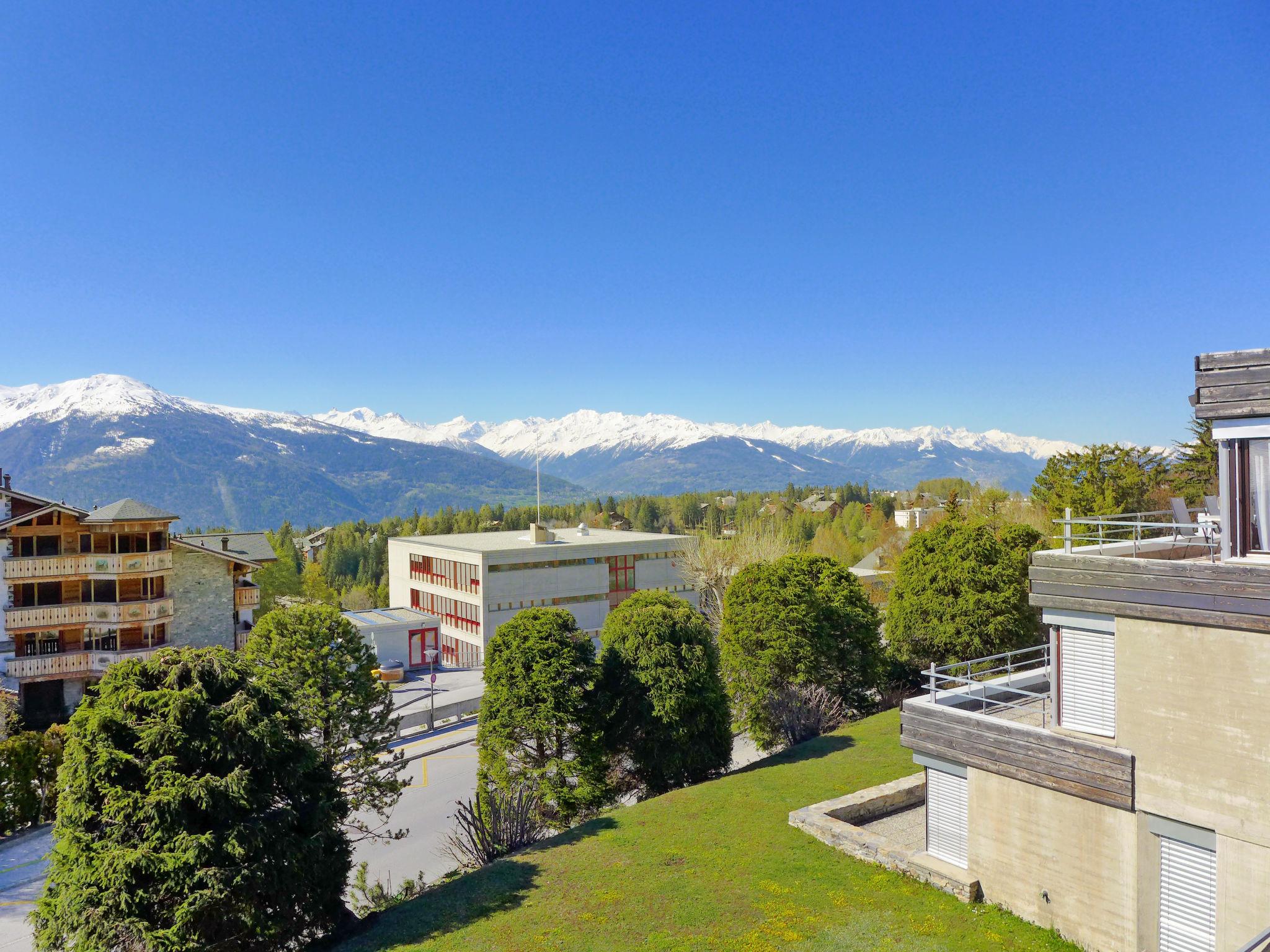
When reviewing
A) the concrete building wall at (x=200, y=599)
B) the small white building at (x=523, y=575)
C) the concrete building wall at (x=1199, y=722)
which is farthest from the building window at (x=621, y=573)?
the concrete building wall at (x=1199, y=722)

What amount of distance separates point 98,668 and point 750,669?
2812 centimetres

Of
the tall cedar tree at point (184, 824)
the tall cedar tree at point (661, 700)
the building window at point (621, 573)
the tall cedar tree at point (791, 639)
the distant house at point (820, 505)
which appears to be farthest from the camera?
the distant house at point (820, 505)

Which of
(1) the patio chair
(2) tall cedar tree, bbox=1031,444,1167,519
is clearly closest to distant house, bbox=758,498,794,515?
(2) tall cedar tree, bbox=1031,444,1167,519

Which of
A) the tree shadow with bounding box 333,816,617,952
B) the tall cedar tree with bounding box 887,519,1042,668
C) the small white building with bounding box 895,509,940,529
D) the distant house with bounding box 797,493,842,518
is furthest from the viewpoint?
the distant house with bounding box 797,493,842,518

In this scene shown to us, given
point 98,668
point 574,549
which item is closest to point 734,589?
point 574,549

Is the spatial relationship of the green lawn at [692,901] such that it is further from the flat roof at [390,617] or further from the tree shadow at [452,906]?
the flat roof at [390,617]

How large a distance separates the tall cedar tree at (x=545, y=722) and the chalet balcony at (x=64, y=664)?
67.2 ft

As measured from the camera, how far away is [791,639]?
2736 cm

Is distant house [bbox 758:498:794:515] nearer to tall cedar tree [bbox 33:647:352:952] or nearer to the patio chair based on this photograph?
the patio chair

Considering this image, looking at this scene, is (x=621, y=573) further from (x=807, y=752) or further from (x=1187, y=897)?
(x=1187, y=897)

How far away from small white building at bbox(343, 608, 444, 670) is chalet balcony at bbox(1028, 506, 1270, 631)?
41.4 metres

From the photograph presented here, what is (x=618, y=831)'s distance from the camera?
698 inches

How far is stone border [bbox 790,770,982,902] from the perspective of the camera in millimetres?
13656

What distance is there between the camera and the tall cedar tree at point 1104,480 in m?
47.1
